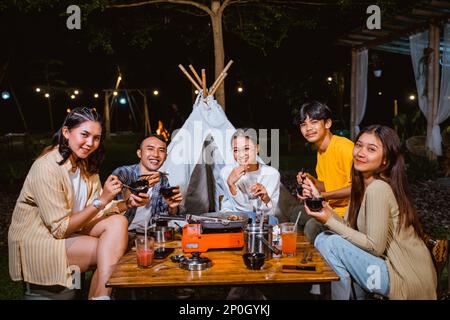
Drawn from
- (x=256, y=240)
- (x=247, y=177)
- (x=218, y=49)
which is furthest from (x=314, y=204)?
(x=218, y=49)

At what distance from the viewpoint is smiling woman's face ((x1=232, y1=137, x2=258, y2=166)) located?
14.1ft

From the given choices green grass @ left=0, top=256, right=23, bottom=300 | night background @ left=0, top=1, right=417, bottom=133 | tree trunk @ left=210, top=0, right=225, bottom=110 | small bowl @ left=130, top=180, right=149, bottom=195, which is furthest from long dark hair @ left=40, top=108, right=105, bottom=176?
night background @ left=0, top=1, right=417, bottom=133

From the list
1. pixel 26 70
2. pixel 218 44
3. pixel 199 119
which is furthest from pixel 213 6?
pixel 26 70

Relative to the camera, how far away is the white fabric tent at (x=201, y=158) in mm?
5668

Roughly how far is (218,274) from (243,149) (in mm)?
1881

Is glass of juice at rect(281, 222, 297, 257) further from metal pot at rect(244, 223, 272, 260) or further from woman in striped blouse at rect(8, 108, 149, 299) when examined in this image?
woman in striped blouse at rect(8, 108, 149, 299)

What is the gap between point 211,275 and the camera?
2.60 metres

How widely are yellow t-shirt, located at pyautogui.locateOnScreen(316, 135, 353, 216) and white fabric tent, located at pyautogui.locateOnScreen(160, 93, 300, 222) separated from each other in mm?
1310

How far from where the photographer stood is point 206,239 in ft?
9.96

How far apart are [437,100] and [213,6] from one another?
5.81 metres

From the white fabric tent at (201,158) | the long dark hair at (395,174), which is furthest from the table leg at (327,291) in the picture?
the white fabric tent at (201,158)

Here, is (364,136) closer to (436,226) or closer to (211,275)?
(211,275)
